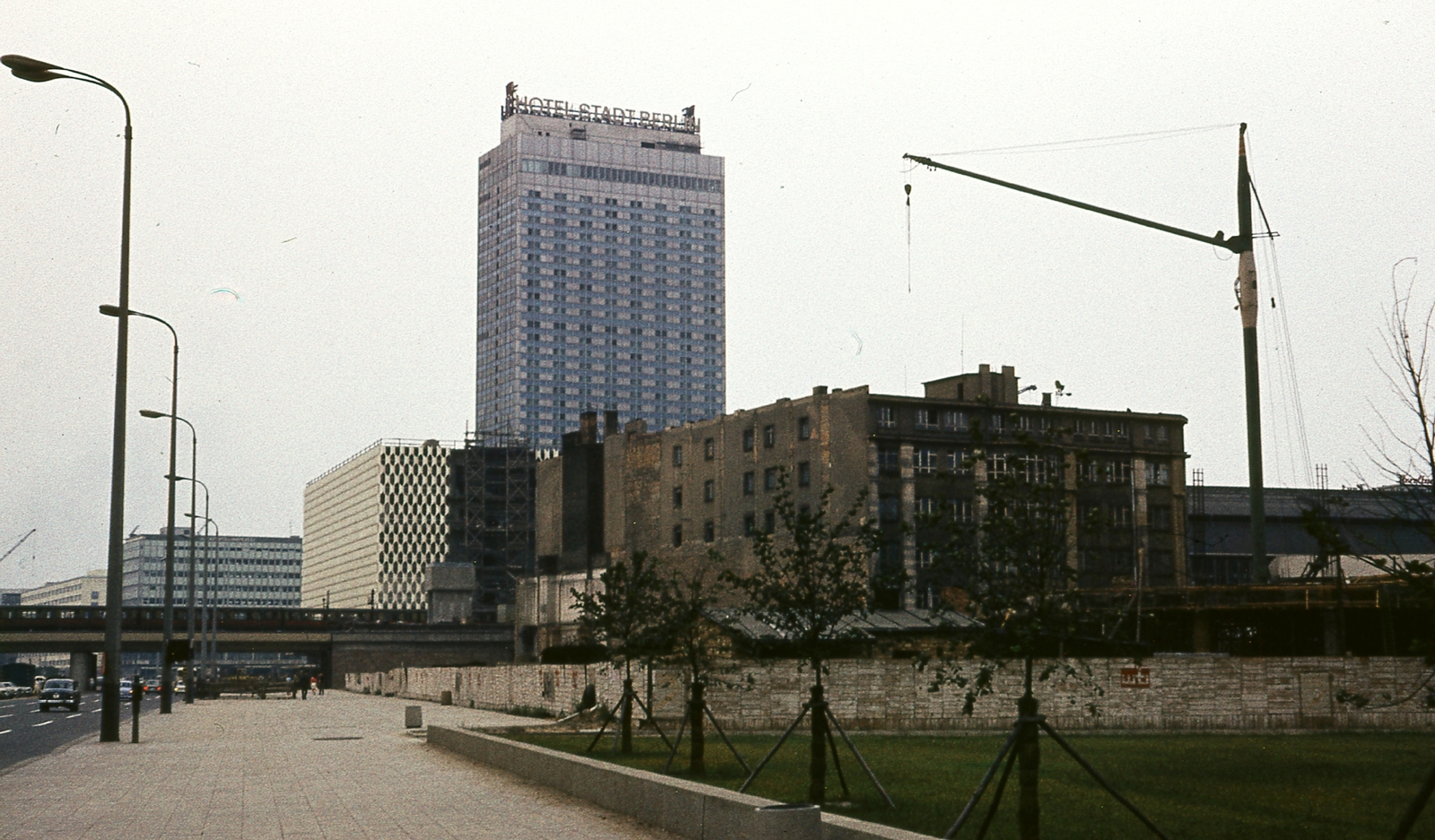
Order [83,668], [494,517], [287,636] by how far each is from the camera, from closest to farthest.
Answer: [83,668] → [287,636] → [494,517]

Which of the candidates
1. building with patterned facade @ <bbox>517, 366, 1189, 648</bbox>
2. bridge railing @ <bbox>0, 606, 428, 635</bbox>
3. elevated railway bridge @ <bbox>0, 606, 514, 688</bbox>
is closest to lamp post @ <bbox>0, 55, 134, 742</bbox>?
building with patterned facade @ <bbox>517, 366, 1189, 648</bbox>

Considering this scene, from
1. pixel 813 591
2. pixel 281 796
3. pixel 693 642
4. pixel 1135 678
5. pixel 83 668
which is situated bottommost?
pixel 83 668

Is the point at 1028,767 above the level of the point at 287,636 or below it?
above

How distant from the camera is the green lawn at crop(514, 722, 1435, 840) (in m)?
16.7

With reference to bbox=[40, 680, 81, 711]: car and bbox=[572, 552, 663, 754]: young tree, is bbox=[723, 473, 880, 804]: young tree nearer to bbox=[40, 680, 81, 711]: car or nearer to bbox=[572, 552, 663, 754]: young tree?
bbox=[572, 552, 663, 754]: young tree

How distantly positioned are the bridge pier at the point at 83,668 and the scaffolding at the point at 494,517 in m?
52.6

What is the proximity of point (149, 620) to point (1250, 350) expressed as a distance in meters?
119

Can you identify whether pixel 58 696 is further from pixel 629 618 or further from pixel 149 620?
pixel 149 620

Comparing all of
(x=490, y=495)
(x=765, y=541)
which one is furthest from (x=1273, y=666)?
(x=490, y=495)

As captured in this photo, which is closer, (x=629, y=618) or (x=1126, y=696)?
(x=629, y=618)

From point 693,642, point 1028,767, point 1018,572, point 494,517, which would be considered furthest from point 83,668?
point 1028,767

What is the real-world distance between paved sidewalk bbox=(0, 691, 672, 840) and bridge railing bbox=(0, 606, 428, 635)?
293ft

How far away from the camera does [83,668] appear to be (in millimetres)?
134500

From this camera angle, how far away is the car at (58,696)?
221 ft
